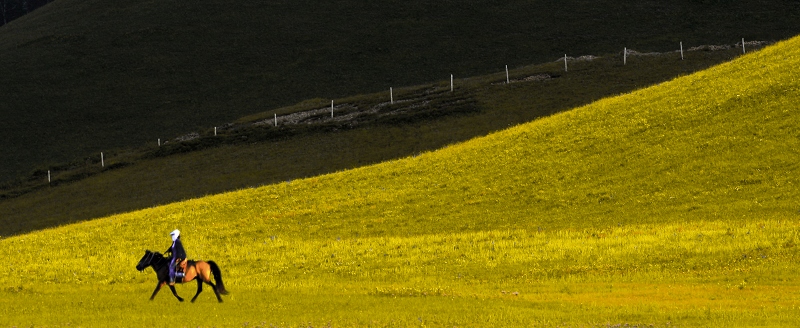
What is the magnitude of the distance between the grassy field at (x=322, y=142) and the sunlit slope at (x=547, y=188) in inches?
516

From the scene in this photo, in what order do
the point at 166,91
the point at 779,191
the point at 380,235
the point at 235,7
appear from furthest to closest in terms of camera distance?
the point at 235,7
the point at 166,91
the point at 380,235
the point at 779,191

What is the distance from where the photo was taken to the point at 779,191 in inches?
1457

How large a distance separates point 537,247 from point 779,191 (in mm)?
11075

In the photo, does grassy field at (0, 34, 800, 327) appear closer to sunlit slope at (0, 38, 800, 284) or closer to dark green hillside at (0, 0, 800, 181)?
sunlit slope at (0, 38, 800, 284)

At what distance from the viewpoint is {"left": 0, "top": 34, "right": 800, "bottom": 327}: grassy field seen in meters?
22.7

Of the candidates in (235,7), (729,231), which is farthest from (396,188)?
(235,7)

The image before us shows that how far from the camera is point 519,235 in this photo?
117ft

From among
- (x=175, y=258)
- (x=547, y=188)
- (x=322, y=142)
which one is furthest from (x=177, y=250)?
(x=322, y=142)

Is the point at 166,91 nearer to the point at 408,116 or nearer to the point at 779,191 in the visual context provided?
the point at 408,116

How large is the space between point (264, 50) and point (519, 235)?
323 feet

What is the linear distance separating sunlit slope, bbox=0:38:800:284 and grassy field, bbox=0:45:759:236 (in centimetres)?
1310

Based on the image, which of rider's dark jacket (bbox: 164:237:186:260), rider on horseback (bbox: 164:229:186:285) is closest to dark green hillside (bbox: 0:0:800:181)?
rider on horseback (bbox: 164:229:186:285)

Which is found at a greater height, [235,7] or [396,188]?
[235,7]

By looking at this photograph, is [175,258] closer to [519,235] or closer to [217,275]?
[217,275]
